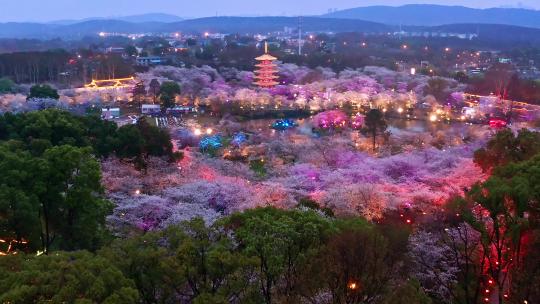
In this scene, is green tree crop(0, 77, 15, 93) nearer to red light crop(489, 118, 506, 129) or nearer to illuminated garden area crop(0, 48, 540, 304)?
illuminated garden area crop(0, 48, 540, 304)

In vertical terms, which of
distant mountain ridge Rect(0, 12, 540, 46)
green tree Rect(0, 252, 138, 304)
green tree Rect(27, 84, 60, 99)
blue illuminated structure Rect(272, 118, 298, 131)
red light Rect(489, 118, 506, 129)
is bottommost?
blue illuminated structure Rect(272, 118, 298, 131)

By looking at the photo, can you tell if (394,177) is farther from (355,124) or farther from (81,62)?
(81,62)

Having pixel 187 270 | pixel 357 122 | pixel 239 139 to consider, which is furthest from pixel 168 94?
pixel 187 270

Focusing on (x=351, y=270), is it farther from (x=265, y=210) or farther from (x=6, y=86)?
(x=6, y=86)

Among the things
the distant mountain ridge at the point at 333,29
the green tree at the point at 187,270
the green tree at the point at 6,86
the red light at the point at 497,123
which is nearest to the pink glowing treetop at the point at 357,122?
the red light at the point at 497,123

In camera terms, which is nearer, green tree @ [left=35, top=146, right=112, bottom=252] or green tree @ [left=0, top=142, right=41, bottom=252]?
green tree @ [left=0, top=142, right=41, bottom=252]

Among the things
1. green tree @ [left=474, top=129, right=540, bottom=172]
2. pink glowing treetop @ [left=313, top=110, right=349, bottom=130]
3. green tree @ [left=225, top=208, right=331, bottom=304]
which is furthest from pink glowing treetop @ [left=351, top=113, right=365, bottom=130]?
green tree @ [left=225, top=208, right=331, bottom=304]
